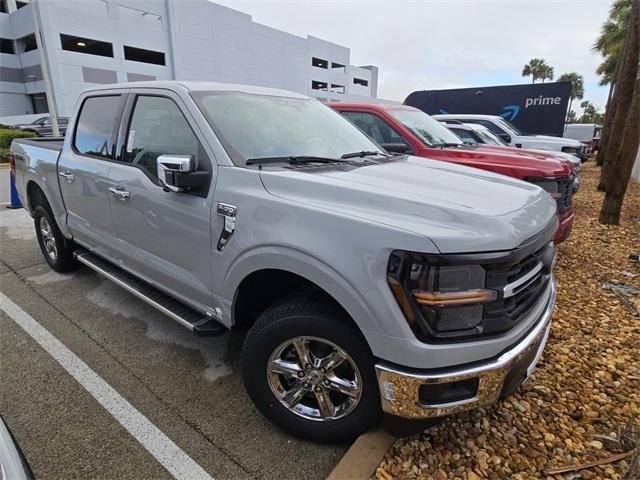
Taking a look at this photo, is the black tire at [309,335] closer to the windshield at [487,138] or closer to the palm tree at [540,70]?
the windshield at [487,138]

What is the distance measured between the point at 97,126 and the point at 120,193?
0.95 m

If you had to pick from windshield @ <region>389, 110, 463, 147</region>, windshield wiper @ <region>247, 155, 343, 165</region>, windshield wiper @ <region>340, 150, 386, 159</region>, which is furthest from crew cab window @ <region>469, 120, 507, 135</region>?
windshield wiper @ <region>247, 155, 343, 165</region>

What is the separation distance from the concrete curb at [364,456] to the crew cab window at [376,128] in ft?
13.1

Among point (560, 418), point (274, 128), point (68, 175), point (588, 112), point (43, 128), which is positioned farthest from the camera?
point (588, 112)

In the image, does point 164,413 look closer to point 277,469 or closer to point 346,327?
point 277,469

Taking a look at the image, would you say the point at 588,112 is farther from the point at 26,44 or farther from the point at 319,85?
the point at 26,44

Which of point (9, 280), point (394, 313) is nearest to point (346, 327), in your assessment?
point (394, 313)

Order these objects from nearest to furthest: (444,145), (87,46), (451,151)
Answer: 1. (451,151)
2. (444,145)
3. (87,46)

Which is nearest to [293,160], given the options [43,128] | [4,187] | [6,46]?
[4,187]

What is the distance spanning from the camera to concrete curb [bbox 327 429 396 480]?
1947 mm

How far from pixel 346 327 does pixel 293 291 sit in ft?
1.79

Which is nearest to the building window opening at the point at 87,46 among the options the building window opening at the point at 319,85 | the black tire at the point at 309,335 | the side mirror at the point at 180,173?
the building window opening at the point at 319,85

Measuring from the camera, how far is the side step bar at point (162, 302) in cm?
252

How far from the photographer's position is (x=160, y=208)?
263 cm
